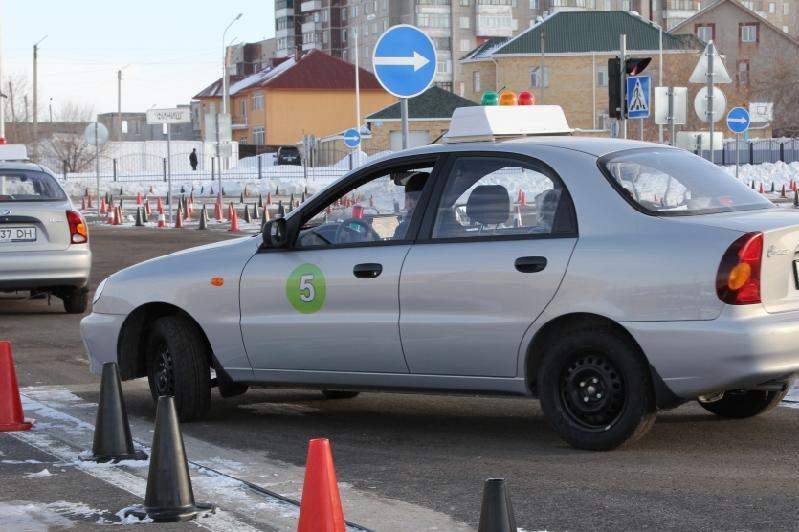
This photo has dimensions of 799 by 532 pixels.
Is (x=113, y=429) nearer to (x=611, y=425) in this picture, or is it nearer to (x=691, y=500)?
(x=611, y=425)

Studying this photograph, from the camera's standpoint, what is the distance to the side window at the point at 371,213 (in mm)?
8102

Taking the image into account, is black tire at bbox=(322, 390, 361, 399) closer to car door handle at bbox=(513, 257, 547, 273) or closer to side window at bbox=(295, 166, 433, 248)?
side window at bbox=(295, 166, 433, 248)

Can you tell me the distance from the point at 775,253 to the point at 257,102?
103 meters

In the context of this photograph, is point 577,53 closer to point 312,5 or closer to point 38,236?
point 312,5

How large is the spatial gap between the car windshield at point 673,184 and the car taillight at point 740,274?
482mm

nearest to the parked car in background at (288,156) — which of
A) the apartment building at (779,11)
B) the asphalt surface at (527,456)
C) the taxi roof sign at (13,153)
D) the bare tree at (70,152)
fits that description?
the bare tree at (70,152)

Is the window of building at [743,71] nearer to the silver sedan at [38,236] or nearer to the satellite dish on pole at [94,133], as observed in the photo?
the satellite dish on pole at [94,133]

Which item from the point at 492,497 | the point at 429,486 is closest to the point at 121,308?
the point at 429,486

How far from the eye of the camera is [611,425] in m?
7.30

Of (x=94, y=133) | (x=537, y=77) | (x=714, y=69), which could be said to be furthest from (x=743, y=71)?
(x=714, y=69)

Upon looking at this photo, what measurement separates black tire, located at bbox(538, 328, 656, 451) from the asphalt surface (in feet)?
0.39

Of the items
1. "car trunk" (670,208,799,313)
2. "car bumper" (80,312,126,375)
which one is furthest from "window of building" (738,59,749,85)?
"car trunk" (670,208,799,313)

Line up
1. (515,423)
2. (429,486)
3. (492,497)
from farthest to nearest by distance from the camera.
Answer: (515,423), (429,486), (492,497)

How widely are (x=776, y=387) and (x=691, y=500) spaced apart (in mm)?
1384
